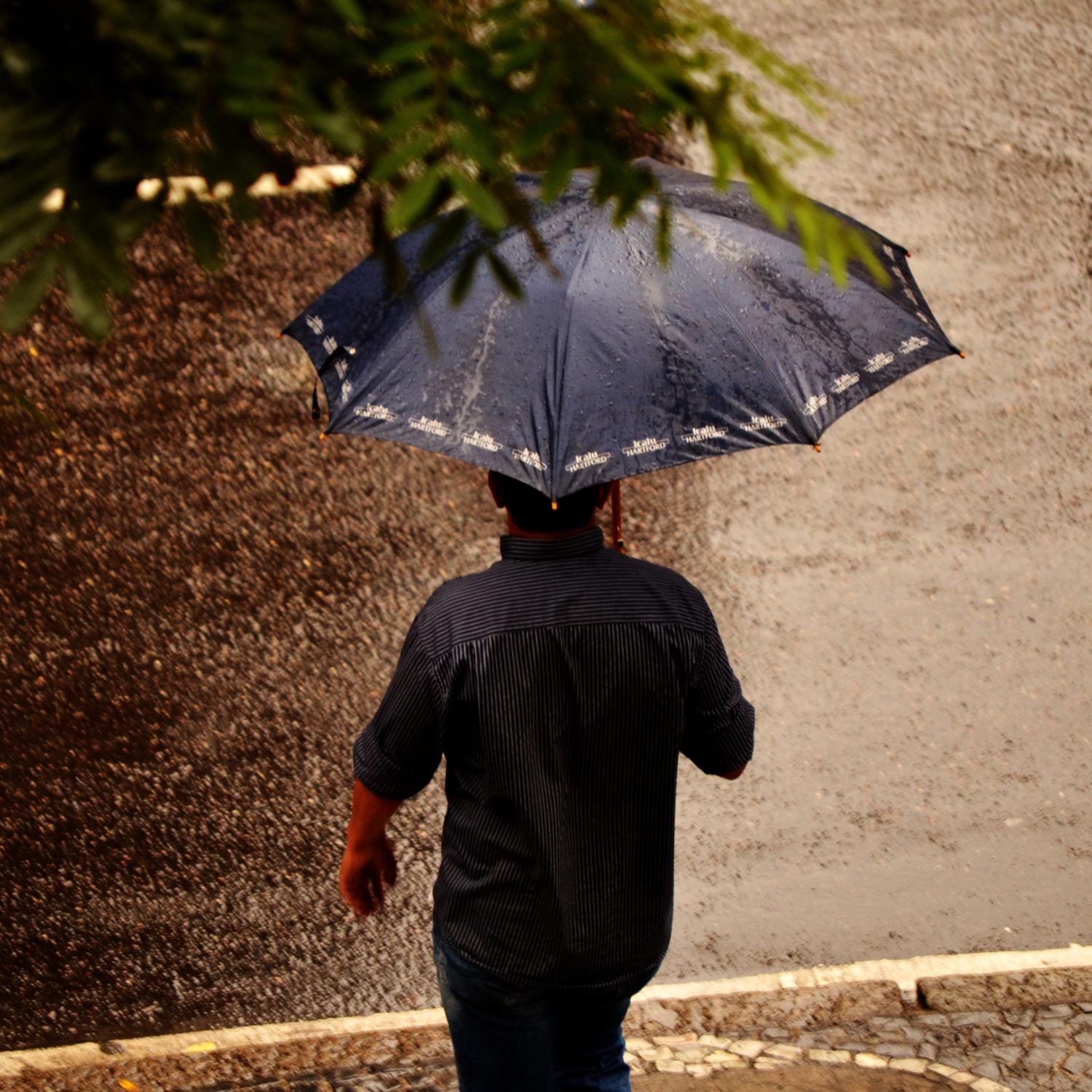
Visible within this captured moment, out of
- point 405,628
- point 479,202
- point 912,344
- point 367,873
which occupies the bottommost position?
point 405,628

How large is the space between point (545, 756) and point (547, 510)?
504mm

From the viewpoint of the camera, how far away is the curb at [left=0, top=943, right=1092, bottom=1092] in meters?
4.20

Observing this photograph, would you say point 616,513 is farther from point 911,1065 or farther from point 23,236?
point 23,236

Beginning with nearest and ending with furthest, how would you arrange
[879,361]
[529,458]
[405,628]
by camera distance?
[529,458], [879,361], [405,628]

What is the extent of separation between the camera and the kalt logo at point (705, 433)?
122 inches

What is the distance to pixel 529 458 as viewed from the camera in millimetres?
2904

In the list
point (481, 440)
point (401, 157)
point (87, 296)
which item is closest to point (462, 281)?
point (401, 157)

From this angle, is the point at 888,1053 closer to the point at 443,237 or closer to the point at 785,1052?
the point at 785,1052

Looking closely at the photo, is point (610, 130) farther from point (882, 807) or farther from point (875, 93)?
point (875, 93)

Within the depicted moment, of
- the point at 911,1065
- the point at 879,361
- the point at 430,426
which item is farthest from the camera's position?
the point at 911,1065

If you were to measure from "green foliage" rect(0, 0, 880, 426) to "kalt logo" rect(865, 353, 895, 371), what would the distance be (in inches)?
64.7

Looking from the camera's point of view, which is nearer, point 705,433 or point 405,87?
point 405,87

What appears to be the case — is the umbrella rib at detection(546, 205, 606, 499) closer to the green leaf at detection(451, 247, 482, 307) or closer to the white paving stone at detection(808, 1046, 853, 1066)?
the green leaf at detection(451, 247, 482, 307)

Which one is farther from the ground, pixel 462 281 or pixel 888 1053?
pixel 462 281
